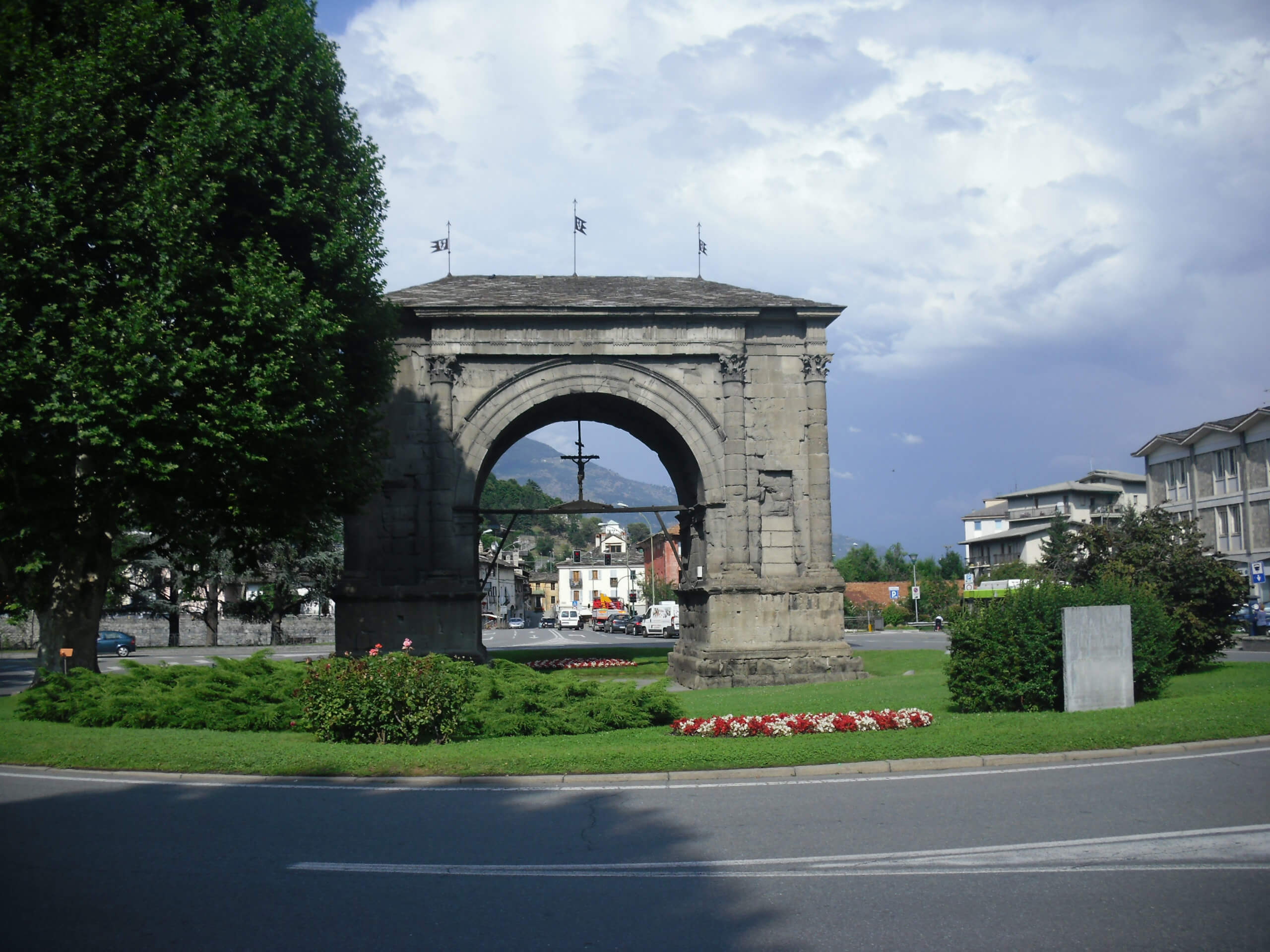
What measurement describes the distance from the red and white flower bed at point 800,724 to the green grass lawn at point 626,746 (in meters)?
0.31

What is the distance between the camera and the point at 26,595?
18953mm

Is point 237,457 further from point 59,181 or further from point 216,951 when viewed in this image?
point 216,951

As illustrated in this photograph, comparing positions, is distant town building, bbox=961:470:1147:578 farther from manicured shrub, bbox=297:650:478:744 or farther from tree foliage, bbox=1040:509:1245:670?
manicured shrub, bbox=297:650:478:744

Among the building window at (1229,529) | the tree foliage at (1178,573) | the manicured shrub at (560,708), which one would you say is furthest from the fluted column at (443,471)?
the building window at (1229,529)

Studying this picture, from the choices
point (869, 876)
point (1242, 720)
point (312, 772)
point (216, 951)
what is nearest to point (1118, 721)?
point (1242, 720)

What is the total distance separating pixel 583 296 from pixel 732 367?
14.6ft

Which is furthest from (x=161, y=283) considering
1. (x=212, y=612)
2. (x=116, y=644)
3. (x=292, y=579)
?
(x=212, y=612)

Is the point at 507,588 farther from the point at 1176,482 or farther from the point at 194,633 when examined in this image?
the point at 1176,482

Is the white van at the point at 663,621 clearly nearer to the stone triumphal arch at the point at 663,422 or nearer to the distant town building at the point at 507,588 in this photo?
the stone triumphal arch at the point at 663,422

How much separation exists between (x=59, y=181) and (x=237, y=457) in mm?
5233

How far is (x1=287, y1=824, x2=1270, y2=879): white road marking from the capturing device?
705 cm

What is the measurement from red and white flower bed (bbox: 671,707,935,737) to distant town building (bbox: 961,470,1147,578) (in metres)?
66.6

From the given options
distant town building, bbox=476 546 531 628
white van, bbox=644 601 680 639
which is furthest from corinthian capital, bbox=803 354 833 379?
distant town building, bbox=476 546 531 628

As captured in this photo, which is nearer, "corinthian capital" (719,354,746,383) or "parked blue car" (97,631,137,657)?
"corinthian capital" (719,354,746,383)
